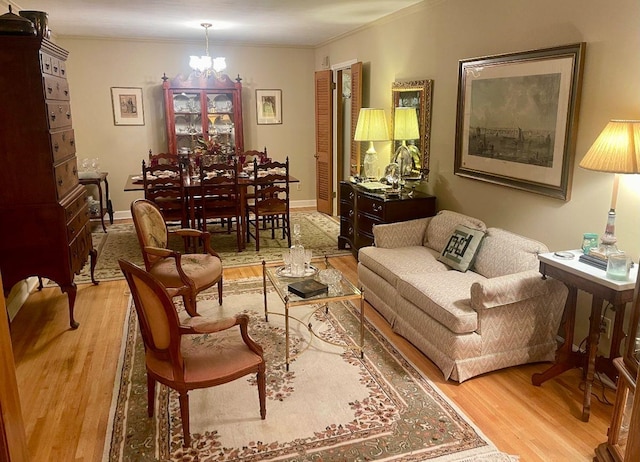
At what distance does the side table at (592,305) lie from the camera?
2402mm

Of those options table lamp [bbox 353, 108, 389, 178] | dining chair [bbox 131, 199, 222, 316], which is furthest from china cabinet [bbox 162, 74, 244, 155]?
dining chair [bbox 131, 199, 222, 316]

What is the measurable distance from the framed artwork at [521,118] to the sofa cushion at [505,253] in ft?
1.18

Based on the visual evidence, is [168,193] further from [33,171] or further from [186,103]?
[186,103]

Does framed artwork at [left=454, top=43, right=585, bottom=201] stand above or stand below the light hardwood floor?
above

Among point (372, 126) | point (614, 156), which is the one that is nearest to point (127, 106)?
point (372, 126)

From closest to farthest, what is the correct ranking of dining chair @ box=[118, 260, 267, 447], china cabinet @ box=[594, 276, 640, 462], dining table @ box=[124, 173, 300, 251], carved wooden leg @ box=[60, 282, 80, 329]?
china cabinet @ box=[594, 276, 640, 462], dining chair @ box=[118, 260, 267, 447], carved wooden leg @ box=[60, 282, 80, 329], dining table @ box=[124, 173, 300, 251]

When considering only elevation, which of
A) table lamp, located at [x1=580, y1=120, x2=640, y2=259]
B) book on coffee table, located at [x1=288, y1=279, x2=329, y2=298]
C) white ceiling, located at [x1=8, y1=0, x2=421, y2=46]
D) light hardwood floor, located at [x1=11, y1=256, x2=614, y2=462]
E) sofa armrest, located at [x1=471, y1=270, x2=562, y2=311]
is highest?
white ceiling, located at [x1=8, y1=0, x2=421, y2=46]

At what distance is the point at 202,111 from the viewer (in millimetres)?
7066

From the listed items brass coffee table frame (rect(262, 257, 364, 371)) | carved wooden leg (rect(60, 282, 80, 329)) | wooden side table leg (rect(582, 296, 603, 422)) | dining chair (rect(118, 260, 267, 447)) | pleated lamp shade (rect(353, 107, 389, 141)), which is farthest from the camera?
pleated lamp shade (rect(353, 107, 389, 141))

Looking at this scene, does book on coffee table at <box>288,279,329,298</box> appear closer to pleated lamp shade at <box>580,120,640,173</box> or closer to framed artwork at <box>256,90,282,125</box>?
pleated lamp shade at <box>580,120,640,173</box>

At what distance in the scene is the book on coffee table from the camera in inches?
118

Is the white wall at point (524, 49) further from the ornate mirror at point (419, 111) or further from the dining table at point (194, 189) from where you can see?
the dining table at point (194, 189)

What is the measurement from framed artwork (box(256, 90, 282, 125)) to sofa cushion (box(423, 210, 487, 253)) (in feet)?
13.7

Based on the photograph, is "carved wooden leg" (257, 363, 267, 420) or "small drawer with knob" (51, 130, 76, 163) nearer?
"carved wooden leg" (257, 363, 267, 420)
